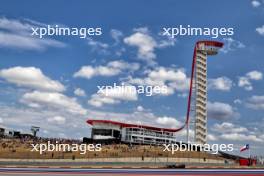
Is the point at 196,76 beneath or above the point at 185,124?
above

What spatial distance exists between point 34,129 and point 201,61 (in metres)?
58.4

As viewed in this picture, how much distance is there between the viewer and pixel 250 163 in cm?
5766

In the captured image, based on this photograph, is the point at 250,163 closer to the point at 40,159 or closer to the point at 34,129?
the point at 40,159

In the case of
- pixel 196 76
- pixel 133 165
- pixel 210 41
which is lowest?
pixel 133 165

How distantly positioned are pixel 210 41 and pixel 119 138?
145 ft

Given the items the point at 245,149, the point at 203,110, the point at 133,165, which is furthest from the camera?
the point at 203,110

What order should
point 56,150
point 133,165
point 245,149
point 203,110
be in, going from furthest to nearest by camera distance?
point 203,110 < point 56,150 < point 245,149 < point 133,165

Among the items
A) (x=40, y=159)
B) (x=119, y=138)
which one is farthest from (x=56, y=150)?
(x=119, y=138)

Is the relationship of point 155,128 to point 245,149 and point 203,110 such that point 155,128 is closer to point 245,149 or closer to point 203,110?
point 203,110

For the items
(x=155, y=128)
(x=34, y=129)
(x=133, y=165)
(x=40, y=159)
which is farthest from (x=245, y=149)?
(x=34, y=129)

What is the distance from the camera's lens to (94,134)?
13275 centimetres

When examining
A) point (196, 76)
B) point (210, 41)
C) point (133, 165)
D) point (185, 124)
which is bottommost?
point (133, 165)

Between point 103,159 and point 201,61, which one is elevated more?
point 201,61

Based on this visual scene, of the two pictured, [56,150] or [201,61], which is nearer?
[56,150]
